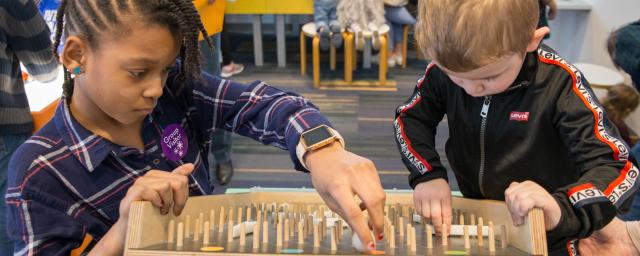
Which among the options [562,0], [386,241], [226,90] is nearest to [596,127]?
[386,241]

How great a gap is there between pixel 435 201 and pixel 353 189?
326 millimetres

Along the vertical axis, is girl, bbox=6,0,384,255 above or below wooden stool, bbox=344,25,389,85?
above

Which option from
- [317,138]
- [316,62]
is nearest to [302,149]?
[317,138]

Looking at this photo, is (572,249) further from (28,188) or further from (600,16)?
Answer: (600,16)

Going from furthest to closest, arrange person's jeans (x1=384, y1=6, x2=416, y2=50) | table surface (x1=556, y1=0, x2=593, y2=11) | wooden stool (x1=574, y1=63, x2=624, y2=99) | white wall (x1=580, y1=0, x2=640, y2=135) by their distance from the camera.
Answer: person's jeans (x1=384, y1=6, x2=416, y2=50) → table surface (x1=556, y1=0, x2=593, y2=11) → white wall (x1=580, y1=0, x2=640, y2=135) → wooden stool (x1=574, y1=63, x2=624, y2=99)

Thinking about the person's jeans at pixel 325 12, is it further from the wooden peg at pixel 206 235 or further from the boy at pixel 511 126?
the wooden peg at pixel 206 235

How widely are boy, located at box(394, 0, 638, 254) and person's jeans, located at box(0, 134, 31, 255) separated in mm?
1316

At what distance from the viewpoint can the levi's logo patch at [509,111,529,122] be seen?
1278 millimetres

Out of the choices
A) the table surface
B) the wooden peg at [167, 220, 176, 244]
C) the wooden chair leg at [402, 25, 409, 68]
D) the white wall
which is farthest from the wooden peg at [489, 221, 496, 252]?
the wooden chair leg at [402, 25, 409, 68]

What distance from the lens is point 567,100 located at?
1.21m

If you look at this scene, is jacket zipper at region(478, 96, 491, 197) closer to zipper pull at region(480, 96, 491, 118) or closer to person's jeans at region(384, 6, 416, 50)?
zipper pull at region(480, 96, 491, 118)

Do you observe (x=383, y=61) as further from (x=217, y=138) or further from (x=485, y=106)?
(x=485, y=106)

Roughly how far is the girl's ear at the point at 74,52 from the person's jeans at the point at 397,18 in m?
4.53

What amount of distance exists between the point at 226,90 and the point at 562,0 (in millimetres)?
4261
